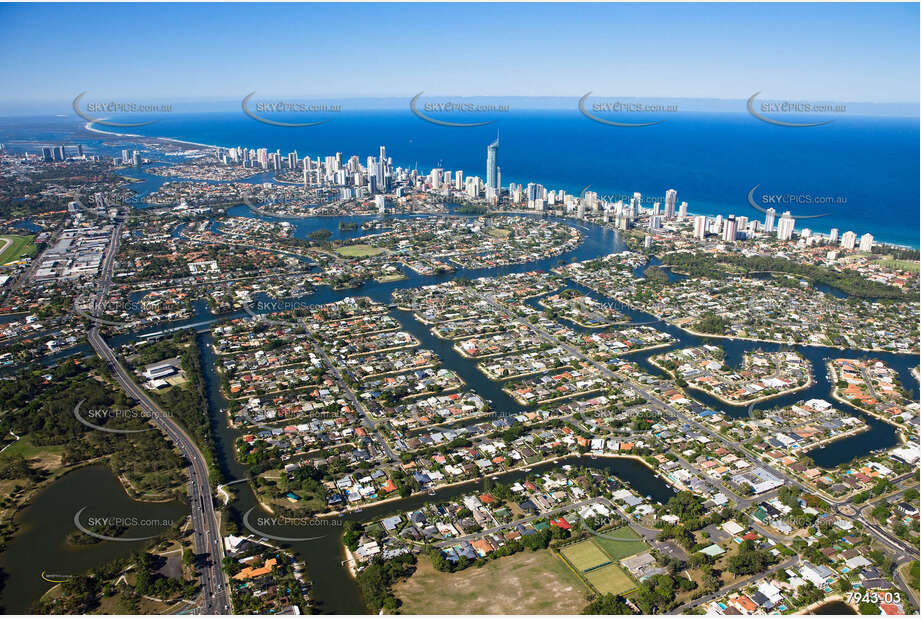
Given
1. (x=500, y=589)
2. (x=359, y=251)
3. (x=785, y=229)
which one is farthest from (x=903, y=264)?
(x=500, y=589)

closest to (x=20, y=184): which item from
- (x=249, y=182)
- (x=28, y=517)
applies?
(x=249, y=182)

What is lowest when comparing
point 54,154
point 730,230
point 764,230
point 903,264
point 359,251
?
point 359,251

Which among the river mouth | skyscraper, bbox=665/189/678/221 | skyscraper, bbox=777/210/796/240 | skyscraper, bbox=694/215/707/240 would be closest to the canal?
the river mouth

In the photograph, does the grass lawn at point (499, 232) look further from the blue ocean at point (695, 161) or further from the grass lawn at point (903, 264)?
the grass lawn at point (903, 264)

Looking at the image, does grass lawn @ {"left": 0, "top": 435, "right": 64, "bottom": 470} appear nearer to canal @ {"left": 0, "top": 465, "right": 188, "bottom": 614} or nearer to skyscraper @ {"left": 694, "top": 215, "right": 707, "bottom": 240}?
canal @ {"left": 0, "top": 465, "right": 188, "bottom": 614}

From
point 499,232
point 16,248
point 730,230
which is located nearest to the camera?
point 16,248

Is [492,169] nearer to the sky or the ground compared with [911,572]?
nearer to the sky

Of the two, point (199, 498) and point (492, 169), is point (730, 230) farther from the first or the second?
point (199, 498)

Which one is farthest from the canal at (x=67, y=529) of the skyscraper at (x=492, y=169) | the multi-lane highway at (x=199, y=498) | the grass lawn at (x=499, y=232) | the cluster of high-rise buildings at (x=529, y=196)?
the skyscraper at (x=492, y=169)

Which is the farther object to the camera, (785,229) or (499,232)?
(499,232)
